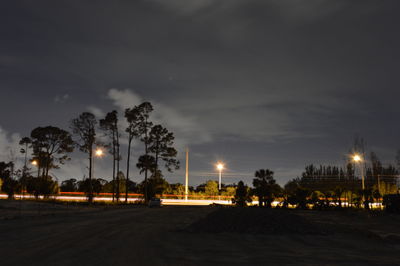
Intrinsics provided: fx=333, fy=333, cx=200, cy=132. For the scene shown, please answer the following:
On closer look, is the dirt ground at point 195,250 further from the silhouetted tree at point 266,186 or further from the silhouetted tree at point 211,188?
the silhouetted tree at point 211,188

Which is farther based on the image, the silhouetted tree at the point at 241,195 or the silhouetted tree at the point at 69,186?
the silhouetted tree at the point at 69,186

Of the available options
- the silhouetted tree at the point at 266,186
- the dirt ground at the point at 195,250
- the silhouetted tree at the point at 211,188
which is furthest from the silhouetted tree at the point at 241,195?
the dirt ground at the point at 195,250

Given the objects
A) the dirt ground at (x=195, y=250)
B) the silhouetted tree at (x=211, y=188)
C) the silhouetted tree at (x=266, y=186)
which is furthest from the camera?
the silhouetted tree at (x=211, y=188)

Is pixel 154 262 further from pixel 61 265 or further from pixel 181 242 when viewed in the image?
pixel 181 242

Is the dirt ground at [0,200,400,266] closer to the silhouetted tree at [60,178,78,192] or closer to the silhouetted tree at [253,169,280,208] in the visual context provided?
the silhouetted tree at [253,169,280,208]

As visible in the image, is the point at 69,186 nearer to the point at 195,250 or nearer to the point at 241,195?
the point at 241,195

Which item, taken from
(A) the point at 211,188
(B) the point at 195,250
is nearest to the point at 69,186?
(A) the point at 211,188

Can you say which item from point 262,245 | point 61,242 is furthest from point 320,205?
point 61,242

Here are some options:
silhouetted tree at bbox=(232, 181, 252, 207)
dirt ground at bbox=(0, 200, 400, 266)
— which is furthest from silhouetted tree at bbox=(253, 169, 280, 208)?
dirt ground at bbox=(0, 200, 400, 266)

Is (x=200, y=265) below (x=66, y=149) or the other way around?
below

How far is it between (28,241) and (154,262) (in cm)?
645

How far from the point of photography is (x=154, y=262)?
8609mm

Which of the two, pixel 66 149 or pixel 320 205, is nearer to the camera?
pixel 320 205

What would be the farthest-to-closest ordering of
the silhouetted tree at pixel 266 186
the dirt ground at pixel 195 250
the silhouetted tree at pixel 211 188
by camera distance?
the silhouetted tree at pixel 211 188, the silhouetted tree at pixel 266 186, the dirt ground at pixel 195 250
